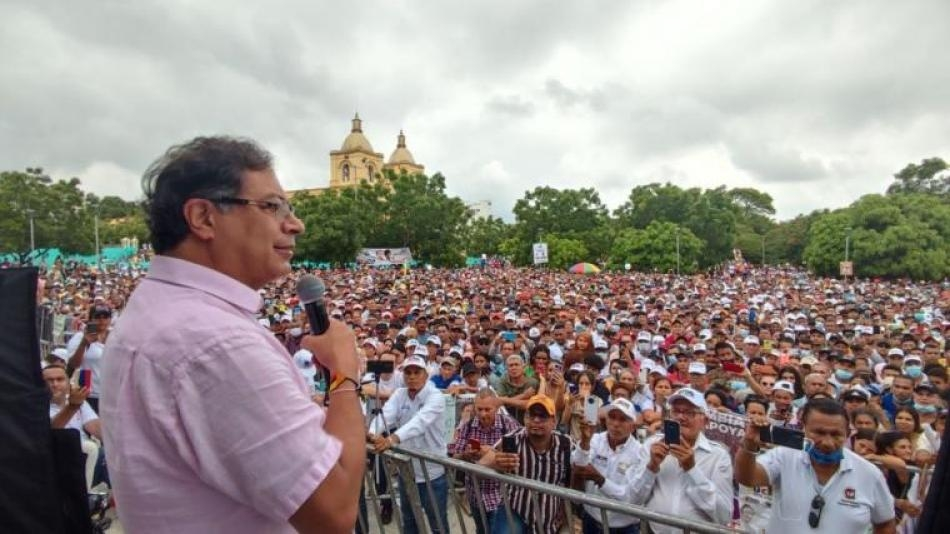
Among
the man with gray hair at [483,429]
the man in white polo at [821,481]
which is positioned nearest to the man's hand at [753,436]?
the man in white polo at [821,481]

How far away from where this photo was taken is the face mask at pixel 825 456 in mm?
3775

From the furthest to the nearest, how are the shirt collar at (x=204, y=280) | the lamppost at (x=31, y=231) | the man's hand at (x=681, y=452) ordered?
1. the lamppost at (x=31, y=231)
2. the man's hand at (x=681, y=452)
3. the shirt collar at (x=204, y=280)

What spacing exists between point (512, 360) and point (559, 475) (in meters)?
3.09

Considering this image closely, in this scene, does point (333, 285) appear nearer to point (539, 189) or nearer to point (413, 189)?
point (413, 189)

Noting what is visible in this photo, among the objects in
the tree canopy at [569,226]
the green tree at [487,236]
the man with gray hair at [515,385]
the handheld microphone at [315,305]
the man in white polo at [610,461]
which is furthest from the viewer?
the green tree at [487,236]

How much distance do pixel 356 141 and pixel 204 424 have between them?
100223mm

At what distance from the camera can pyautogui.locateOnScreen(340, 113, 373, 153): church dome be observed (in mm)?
96819

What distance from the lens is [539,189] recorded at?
2124 inches

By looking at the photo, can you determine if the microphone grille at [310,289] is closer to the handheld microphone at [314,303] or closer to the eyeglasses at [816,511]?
the handheld microphone at [314,303]

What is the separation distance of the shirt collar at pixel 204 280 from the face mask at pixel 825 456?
3662 millimetres

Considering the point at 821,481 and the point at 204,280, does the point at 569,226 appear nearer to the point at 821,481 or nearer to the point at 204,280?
the point at 821,481

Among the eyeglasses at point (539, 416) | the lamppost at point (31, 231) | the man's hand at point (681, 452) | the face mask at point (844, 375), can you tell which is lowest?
the face mask at point (844, 375)

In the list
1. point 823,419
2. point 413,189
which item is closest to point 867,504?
point 823,419

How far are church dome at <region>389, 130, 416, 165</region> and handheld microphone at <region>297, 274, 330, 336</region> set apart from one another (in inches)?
3876
